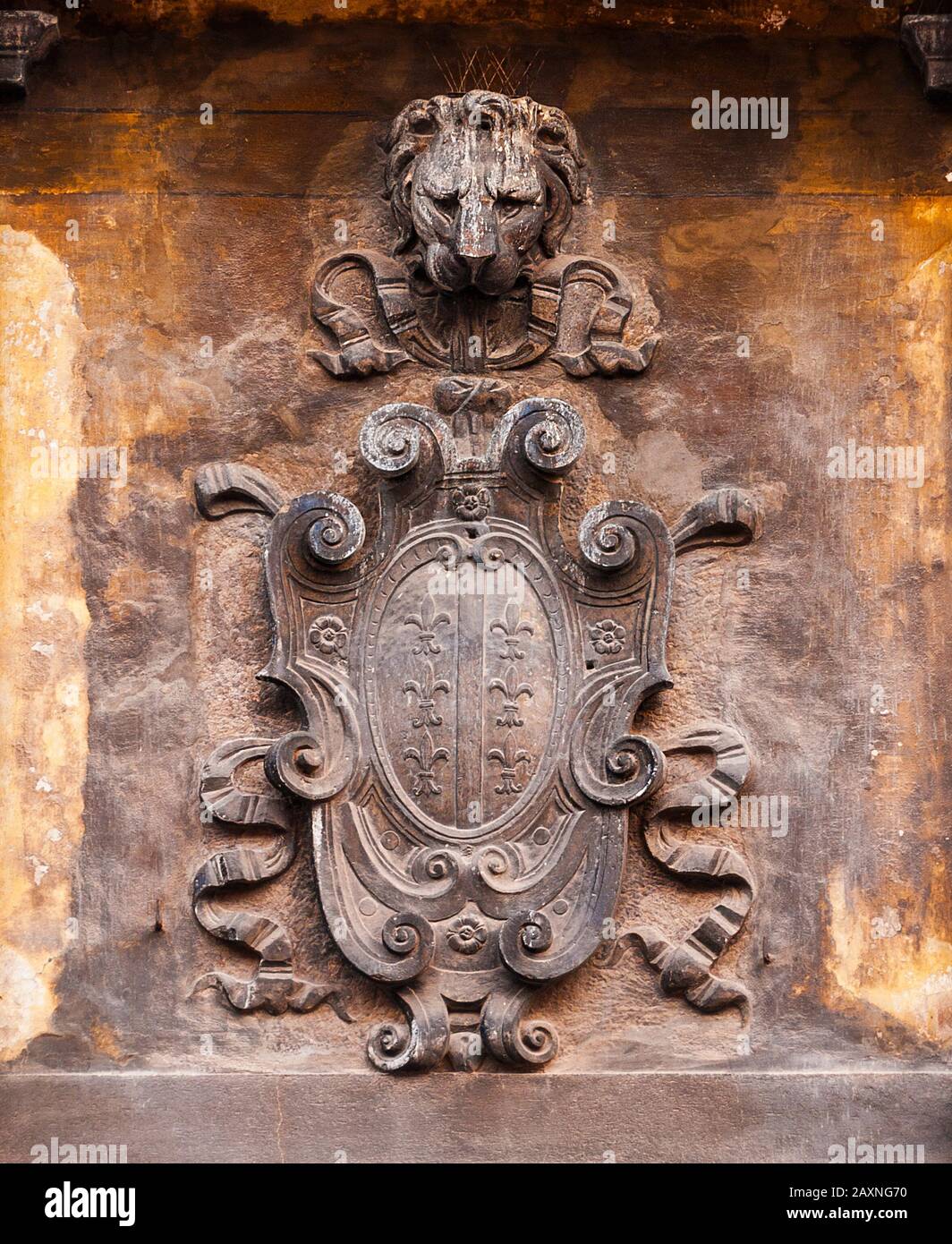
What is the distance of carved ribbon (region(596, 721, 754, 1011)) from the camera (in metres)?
6.80

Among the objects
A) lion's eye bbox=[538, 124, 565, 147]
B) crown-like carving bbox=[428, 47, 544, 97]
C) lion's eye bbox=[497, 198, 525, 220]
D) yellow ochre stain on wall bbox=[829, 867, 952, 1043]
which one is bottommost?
yellow ochre stain on wall bbox=[829, 867, 952, 1043]

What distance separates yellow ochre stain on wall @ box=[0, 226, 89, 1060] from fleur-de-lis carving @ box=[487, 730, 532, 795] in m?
1.17

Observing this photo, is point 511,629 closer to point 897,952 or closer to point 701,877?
point 701,877

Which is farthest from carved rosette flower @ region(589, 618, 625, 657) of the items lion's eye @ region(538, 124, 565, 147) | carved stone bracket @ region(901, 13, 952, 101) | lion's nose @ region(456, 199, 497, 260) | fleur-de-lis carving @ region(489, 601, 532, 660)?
carved stone bracket @ region(901, 13, 952, 101)

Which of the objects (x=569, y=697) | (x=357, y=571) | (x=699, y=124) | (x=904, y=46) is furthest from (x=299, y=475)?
(x=904, y=46)

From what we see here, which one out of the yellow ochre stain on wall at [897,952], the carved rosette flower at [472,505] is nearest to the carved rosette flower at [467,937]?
the yellow ochre stain on wall at [897,952]

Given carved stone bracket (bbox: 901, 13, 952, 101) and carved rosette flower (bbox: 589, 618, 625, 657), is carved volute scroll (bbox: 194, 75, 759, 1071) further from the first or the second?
carved stone bracket (bbox: 901, 13, 952, 101)

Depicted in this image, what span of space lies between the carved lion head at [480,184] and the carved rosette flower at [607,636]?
1015mm

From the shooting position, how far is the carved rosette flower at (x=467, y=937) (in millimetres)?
6738

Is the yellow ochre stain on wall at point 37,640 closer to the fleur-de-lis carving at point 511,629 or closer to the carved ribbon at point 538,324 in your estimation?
the carved ribbon at point 538,324

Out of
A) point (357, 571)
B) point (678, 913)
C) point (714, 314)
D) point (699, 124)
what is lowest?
point (678, 913)

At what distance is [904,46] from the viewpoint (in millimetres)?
7254

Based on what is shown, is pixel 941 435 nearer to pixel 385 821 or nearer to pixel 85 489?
pixel 385 821

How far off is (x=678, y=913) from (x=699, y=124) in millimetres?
2306
